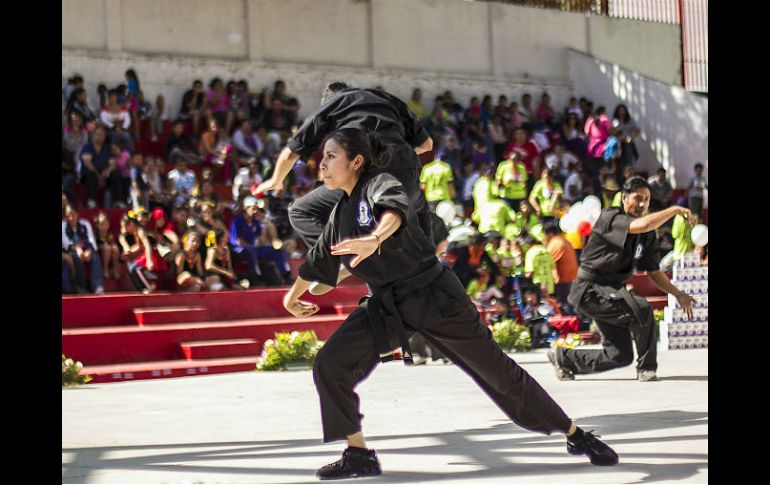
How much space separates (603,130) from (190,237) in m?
10.9

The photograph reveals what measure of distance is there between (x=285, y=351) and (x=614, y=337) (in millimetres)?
4016

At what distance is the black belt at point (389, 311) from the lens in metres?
5.70

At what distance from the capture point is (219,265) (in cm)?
1524

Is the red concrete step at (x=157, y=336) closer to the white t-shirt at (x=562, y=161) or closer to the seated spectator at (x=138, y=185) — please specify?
the seated spectator at (x=138, y=185)

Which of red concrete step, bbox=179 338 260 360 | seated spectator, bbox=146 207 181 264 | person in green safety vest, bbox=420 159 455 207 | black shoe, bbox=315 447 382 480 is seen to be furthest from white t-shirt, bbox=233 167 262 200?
black shoe, bbox=315 447 382 480

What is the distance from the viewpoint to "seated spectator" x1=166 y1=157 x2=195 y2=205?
55.9ft

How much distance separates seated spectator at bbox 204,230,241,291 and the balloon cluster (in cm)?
548

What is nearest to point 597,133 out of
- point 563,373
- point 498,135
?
point 498,135

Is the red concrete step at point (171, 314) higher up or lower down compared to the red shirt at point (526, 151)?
lower down

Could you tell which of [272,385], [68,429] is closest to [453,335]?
[68,429]

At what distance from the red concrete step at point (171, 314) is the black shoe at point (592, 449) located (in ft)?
28.4

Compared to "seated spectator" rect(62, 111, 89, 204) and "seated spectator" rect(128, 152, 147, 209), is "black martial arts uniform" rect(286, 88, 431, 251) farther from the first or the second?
"seated spectator" rect(62, 111, 89, 204)

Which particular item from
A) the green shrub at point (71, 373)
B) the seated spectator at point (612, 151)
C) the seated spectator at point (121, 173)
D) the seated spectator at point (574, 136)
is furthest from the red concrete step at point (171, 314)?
the seated spectator at point (574, 136)
